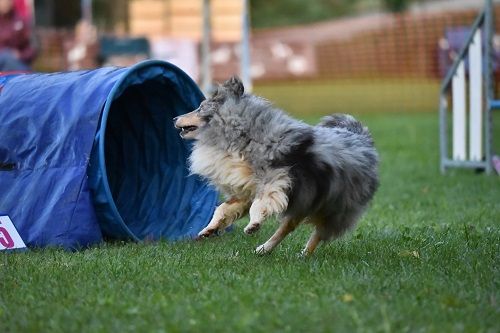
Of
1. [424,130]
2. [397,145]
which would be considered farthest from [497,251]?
[424,130]

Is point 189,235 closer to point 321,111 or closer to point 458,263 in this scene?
point 458,263

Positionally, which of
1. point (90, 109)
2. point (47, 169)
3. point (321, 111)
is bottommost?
point (321, 111)

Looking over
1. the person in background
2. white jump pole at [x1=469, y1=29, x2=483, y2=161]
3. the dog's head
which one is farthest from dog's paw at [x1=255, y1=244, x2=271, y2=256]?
the person in background

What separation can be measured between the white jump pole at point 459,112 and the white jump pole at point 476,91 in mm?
254

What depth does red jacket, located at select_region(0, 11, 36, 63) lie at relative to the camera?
1489cm

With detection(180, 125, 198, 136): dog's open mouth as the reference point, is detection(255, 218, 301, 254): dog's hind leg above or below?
below

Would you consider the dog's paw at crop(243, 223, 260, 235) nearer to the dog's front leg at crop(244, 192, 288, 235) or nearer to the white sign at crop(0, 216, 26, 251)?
the dog's front leg at crop(244, 192, 288, 235)

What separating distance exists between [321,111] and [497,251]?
14.5 metres

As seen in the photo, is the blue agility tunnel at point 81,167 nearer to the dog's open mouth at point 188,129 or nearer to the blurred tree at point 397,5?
the dog's open mouth at point 188,129

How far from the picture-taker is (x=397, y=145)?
46.4ft

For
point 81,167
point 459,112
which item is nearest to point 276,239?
point 81,167

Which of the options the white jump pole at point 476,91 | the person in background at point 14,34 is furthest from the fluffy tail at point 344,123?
the person in background at point 14,34

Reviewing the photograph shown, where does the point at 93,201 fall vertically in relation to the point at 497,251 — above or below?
above

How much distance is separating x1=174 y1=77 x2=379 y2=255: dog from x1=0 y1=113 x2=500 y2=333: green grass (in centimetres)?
29
